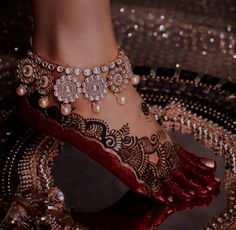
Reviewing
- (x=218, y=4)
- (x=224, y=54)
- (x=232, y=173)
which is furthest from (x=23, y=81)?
(x=218, y=4)

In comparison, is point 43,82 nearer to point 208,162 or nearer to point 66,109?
point 66,109

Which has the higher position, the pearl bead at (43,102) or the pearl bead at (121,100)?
the pearl bead at (121,100)

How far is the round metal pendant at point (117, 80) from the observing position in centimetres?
82

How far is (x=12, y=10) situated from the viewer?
1.34 m

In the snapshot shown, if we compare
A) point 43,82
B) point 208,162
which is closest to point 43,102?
point 43,82

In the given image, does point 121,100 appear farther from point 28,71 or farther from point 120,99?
point 28,71

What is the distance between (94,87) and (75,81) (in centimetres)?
3

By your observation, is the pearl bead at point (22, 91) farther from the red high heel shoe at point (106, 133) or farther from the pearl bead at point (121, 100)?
the pearl bead at point (121, 100)

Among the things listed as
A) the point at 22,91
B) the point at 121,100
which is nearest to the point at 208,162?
the point at 121,100

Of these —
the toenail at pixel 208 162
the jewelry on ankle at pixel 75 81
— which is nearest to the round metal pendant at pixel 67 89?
the jewelry on ankle at pixel 75 81

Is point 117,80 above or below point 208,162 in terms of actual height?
above

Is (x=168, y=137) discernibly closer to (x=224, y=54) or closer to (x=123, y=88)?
(x=123, y=88)

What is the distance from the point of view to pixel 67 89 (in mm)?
814

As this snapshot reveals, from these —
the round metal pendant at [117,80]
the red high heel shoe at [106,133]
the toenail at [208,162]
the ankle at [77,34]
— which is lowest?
the toenail at [208,162]
